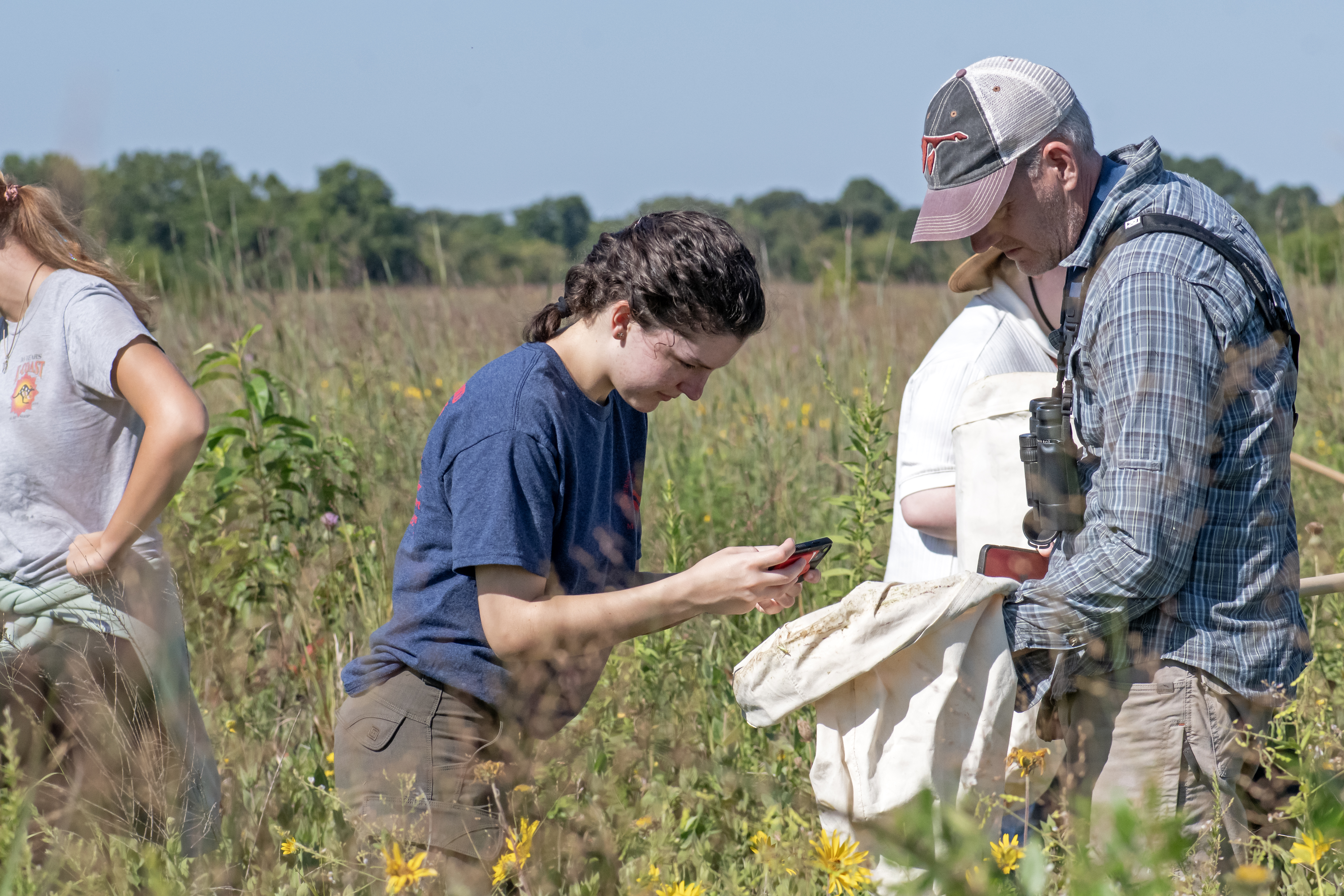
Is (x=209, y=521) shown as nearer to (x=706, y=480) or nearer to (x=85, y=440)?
(x=85, y=440)

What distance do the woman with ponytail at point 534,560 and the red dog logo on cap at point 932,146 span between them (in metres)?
0.34

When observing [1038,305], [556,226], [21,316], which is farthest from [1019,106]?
[556,226]

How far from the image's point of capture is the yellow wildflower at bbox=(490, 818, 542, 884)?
1.50 meters

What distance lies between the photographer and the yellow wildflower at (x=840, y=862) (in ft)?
4.65

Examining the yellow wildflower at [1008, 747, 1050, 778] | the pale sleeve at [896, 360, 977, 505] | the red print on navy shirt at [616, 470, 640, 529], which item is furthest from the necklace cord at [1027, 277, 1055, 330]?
the yellow wildflower at [1008, 747, 1050, 778]

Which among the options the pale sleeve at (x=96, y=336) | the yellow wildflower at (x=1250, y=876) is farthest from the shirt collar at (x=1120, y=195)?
the pale sleeve at (x=96, y=336)

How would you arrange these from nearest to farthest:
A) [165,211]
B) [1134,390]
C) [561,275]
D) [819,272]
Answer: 1. [1134,390]
2. [165,211]
3. [561,275]
4. [819,272]

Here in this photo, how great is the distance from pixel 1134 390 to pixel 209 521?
10.2 feet

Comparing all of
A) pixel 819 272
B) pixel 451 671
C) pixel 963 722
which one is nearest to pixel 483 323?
pixel 819 272

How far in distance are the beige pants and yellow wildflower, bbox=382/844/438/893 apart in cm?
94

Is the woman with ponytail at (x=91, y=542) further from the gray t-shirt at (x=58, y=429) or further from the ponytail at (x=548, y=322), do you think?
the ponytail at (x=548, y=322)

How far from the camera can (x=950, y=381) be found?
2.25 meters

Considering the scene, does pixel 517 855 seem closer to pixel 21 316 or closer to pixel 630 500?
pixel 630 500

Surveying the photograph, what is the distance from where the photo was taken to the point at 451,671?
1.86 meters
